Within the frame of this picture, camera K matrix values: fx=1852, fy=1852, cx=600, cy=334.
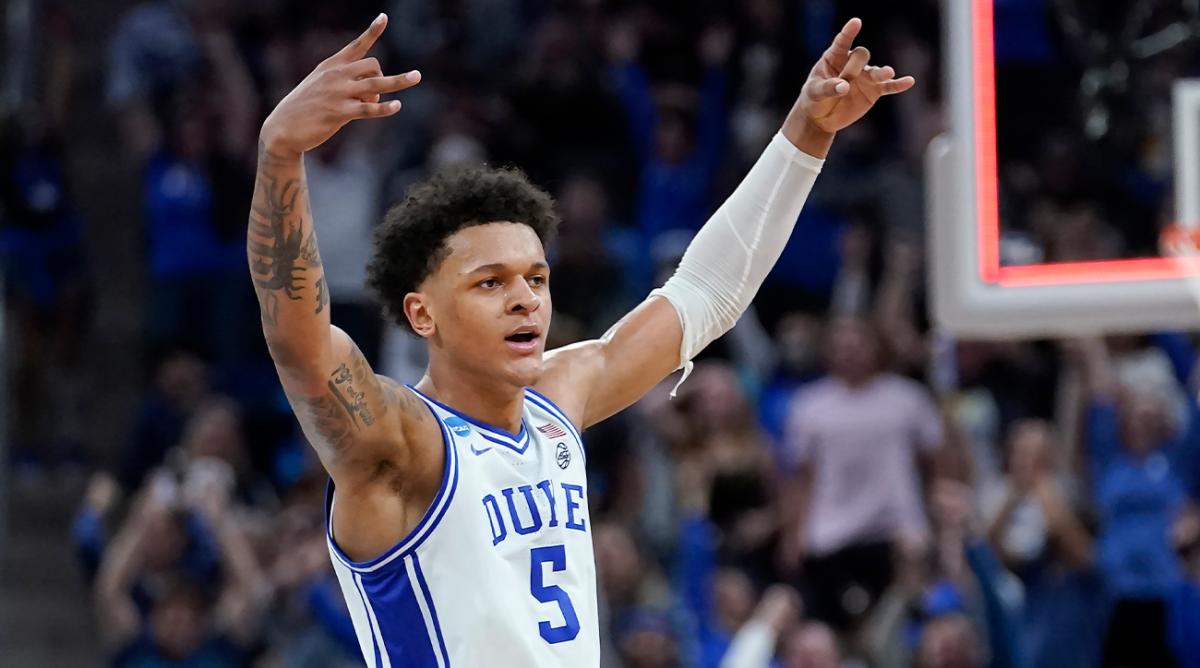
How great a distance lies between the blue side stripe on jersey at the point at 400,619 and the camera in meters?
4.23

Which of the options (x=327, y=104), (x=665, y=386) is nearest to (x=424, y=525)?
(x=327, y=104)

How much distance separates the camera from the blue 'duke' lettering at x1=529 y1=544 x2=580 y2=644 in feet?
14.1

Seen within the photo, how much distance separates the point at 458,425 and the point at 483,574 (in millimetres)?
399

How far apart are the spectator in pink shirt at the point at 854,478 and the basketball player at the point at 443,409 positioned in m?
4.65

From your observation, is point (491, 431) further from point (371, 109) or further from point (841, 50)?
point (841, 50)

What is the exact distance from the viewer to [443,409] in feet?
14.6

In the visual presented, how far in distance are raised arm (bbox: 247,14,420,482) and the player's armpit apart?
909mm

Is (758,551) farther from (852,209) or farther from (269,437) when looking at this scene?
(269,437)

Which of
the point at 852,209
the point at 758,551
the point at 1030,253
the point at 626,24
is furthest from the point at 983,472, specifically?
the point at 626,24

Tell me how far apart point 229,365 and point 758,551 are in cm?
389

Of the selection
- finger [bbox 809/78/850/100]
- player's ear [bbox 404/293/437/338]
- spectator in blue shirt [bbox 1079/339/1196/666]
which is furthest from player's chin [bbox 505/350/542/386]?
spectator in blue shirt [bbox 1079/339/1196/666]

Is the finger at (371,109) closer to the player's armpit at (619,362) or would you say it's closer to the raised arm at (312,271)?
the raised arm at (312,271)

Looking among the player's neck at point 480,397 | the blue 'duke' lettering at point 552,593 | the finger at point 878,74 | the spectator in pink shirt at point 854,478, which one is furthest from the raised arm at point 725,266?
the spectator in pink shirt at point 854,478

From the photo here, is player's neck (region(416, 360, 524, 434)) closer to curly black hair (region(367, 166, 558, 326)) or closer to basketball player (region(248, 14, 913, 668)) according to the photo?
basketball player (region(248, 14, 913, 668))
